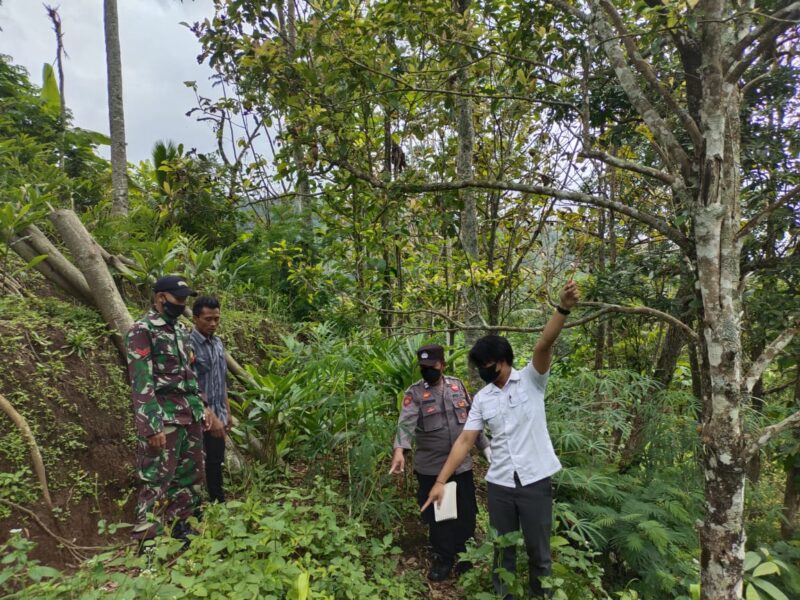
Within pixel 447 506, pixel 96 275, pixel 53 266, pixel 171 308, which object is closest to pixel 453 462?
pixel 447 506

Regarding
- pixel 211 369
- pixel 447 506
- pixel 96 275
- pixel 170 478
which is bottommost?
pixel 447 506

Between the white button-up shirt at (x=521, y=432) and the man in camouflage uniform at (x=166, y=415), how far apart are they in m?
2.17

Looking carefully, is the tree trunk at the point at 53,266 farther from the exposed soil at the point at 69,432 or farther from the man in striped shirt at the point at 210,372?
the man in striped shirt at the point at 210,372

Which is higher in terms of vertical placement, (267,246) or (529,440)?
(267,246)

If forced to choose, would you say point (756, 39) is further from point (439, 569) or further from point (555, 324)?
point (439, 569)

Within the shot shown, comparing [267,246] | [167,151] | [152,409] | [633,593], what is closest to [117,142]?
[167,151]

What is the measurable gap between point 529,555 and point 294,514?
1.50m

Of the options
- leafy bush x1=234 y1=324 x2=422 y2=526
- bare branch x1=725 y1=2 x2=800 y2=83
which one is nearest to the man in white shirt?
leafy bush x1=234 y1=324 x2=422 y2=526

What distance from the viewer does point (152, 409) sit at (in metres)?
3.13

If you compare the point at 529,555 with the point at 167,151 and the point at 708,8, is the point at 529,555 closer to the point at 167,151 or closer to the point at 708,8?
the point at 708,8

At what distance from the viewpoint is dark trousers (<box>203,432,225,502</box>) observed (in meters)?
3.78

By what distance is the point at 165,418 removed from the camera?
3.29m

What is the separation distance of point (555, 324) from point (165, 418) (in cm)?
269

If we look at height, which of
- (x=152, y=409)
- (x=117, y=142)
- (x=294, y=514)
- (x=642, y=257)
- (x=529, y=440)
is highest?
(x=117, y=142)
